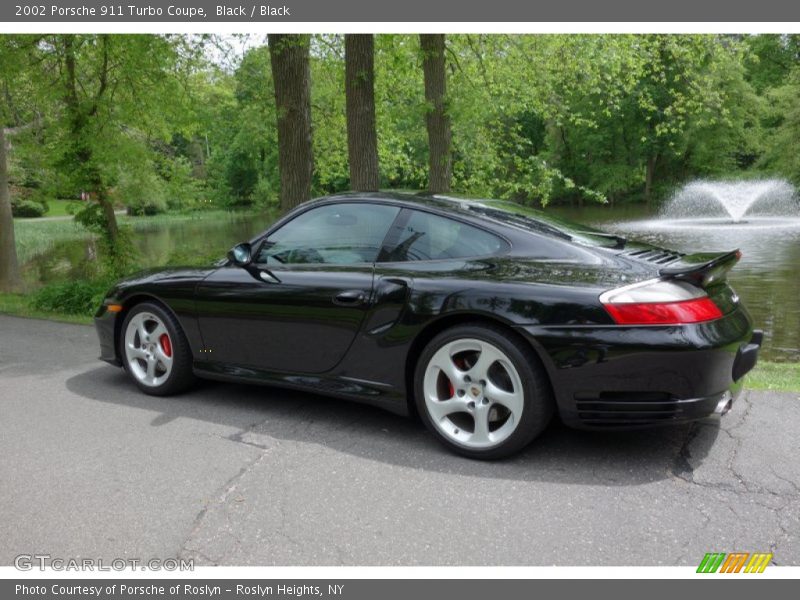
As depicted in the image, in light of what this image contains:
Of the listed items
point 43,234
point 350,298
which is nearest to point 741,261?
point 350,298

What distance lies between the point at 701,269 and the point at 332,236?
217 centimetres

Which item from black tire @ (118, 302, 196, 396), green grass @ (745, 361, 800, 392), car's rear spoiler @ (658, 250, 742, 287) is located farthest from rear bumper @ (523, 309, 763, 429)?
black tire @ (118, 302, 196, 396)

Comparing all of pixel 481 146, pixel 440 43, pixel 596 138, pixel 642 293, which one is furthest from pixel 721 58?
pixel 596 138

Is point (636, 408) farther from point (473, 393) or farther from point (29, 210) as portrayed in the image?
point (29, 210)

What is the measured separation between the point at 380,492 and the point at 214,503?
79 cm

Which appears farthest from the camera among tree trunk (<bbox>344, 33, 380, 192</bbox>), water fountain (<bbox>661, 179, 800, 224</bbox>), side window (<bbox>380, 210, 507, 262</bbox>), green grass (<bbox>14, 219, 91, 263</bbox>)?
water fountain (<bbox>661, 179, 800, 224</bbox>)

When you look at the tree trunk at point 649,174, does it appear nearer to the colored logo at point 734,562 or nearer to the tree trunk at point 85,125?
the tree trunk at point 85,125

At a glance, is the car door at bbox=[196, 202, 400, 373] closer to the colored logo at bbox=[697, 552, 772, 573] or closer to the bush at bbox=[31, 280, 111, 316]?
the colored logo at bbox=[697, 552, 772, 573]

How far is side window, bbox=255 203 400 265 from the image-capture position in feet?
14.3

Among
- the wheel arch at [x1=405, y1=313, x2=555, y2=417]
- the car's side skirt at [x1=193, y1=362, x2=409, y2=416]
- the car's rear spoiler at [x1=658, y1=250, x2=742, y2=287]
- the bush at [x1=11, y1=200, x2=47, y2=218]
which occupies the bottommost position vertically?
the car's side skirt at [x1=193, y1=362, x2=409, y2=416]

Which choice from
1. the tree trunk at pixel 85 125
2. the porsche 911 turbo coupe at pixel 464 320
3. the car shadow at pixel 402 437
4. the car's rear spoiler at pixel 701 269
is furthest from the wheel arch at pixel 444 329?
the tree trunk at pixel 85 125

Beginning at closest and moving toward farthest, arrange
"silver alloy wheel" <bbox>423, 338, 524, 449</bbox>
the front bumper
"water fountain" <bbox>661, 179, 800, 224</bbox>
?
"silver alloy wheel" <bbox>423, 338, 524, 449</bbox> → the front bumper → "water fountain" <bbox>661, 179, 800, 224</bbox>

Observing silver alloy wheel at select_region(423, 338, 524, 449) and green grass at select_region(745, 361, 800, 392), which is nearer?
silver alloy wheel at select_region(423, 338, 524, 449)

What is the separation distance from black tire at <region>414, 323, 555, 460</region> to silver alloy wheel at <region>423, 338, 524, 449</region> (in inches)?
0.9
